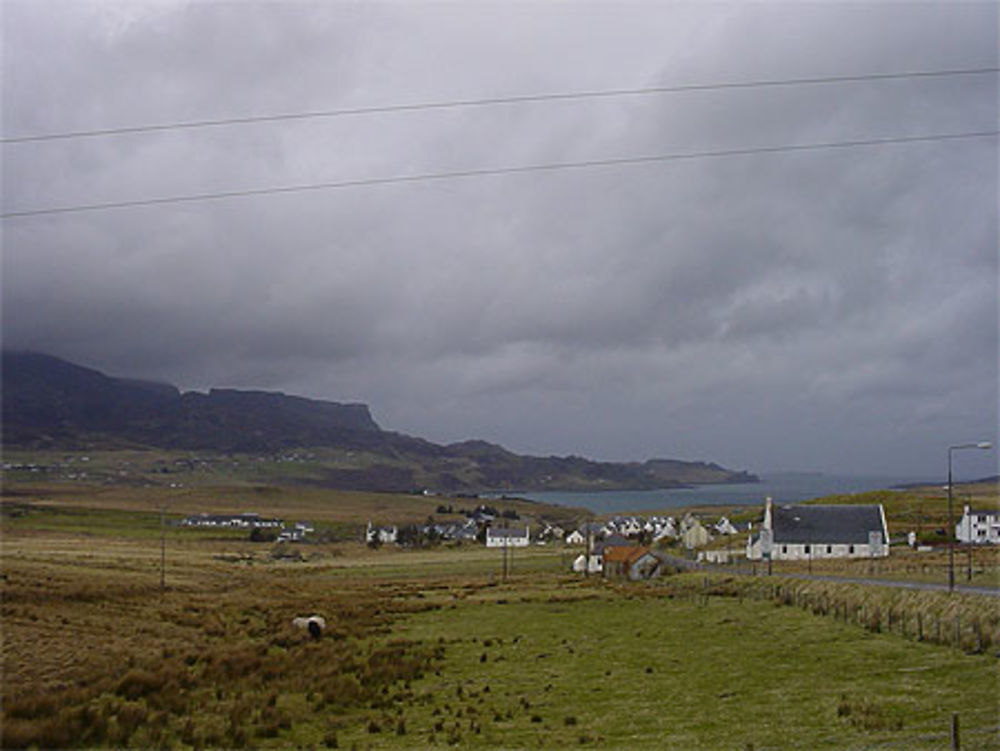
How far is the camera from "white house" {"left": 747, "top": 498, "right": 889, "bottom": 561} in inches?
3816

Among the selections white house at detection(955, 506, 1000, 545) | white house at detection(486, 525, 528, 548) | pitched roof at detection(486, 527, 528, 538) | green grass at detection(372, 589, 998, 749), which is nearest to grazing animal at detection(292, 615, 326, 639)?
green grass at detection(372, 589, 998, 749)

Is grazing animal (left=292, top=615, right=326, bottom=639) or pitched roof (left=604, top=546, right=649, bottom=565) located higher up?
grazing animal (left=292, top=615, right=326, bottom=639)

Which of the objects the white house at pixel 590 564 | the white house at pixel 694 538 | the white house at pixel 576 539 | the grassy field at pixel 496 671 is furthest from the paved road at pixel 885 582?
the white house at pixel 576 539

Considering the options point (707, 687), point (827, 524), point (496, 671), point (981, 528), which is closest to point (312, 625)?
point (496, 671)

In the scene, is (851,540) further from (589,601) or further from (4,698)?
(4,698)

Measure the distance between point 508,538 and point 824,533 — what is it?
86.4 metres

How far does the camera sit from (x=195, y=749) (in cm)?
2136

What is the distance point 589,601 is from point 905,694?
4241 centimetres

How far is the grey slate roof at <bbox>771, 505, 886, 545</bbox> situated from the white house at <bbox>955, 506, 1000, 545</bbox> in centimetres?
2611

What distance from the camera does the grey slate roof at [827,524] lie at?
9812cm

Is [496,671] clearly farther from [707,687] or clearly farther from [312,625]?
[312,625]

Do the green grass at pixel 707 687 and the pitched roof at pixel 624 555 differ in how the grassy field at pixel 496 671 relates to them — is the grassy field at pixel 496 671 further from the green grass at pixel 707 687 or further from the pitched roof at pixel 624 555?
the pitched roof at pixel 624 555

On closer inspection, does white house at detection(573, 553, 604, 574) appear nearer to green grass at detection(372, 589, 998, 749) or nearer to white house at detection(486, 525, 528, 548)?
green grass at detection(372, 589, 998, 749)

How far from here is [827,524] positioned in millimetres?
100688
